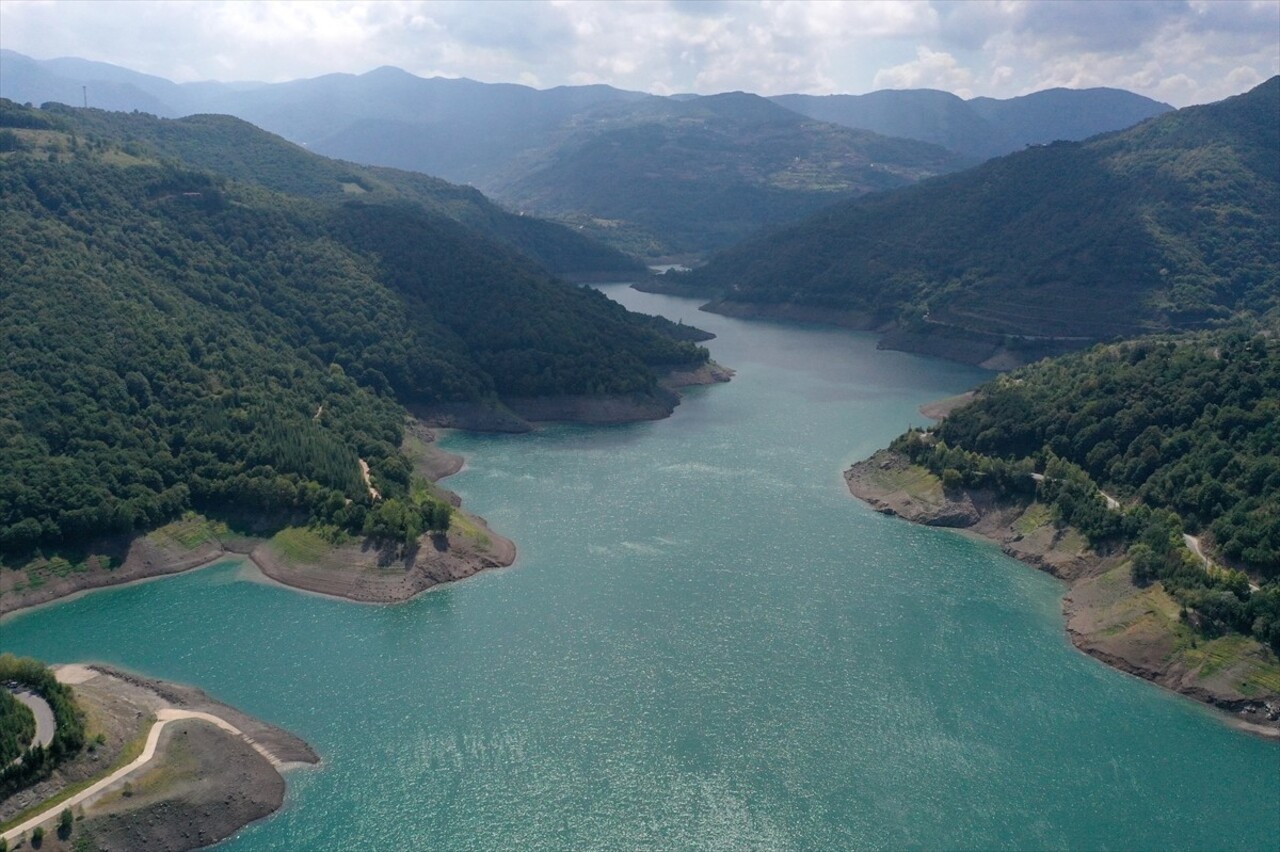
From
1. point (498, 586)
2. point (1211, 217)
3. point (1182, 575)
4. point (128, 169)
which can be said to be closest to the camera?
point (1182, 575)

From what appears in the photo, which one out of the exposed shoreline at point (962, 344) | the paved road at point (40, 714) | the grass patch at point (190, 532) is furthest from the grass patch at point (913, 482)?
the exposed shoreline at point (962, 344)

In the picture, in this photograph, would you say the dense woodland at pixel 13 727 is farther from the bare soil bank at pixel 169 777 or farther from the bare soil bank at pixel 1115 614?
the bare soil bank at pixel 1115 614

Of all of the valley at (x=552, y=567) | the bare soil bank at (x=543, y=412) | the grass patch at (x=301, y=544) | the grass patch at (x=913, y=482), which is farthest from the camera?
the bare soil bank at (x=543, y=412)

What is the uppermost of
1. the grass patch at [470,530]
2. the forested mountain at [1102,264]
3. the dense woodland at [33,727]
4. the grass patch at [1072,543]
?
the forested mountain at [1102,264]

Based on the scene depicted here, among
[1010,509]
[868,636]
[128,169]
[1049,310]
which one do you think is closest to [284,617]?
[868,636]

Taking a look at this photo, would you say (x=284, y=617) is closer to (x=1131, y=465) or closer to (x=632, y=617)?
(x=632, y=617)

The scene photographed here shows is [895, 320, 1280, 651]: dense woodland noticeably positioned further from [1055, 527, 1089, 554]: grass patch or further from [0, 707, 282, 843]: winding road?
[0, 707, 282, 843]: winding road
